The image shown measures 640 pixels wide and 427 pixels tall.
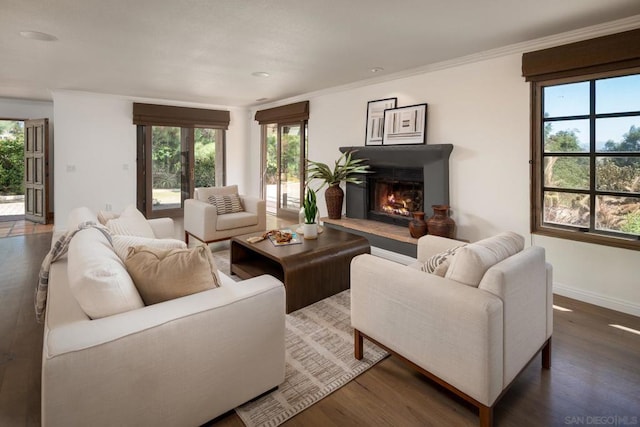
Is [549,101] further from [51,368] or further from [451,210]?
[51,368]

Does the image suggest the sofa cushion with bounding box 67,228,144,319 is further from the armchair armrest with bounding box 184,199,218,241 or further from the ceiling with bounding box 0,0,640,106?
the armchair armrest with bounding box 184,199,218,241

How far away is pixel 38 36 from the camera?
126 inches

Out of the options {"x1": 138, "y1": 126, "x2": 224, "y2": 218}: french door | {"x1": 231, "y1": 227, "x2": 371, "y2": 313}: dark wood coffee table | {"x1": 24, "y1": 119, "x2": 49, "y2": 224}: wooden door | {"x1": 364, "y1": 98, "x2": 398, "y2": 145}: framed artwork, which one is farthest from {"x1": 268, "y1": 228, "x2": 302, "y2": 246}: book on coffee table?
{"x1": 24, "y1": 119, "x2": 49, "y2": 224}: wooden door

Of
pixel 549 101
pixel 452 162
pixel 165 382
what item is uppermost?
pixel 549 101

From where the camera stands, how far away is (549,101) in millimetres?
3271

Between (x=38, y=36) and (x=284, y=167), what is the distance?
428 centimetres

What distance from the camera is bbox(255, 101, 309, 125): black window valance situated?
19.7 feet

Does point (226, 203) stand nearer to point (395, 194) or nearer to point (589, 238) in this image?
point (395, 194)

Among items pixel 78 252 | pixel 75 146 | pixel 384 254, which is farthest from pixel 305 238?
pixel 75 146

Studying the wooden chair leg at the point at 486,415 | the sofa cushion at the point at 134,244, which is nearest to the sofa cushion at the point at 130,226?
the sofa cushion at the point at 134,244

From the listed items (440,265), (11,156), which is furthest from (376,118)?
(11,156)

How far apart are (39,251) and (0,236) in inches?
57.9

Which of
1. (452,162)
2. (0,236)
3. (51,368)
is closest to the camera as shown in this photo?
(51,368)

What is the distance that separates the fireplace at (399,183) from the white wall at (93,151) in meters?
4.07
